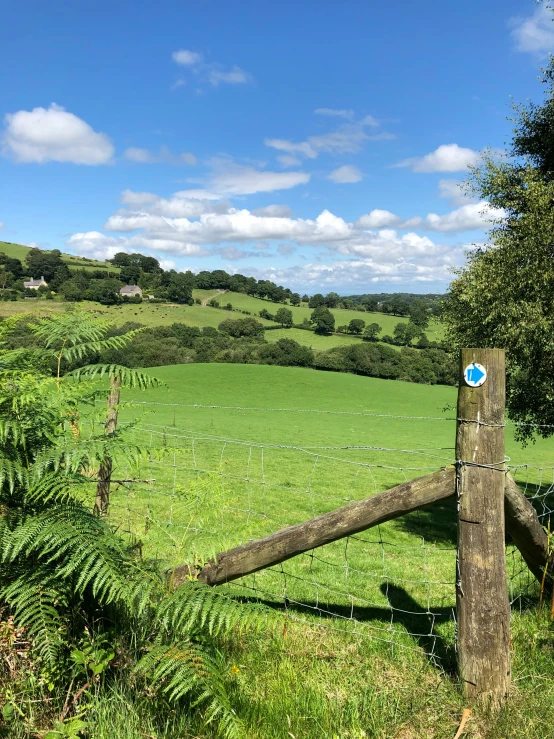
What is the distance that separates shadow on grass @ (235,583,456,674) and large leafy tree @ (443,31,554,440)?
4616mm

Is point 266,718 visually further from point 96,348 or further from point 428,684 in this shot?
point 96,348

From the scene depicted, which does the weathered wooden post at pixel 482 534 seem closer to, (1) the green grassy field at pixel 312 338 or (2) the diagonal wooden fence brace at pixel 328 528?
(2) the diagonal wooden fence brace at pixel 328 528

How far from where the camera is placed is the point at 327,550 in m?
9.33

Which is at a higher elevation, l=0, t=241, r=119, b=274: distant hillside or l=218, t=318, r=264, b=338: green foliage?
l=0, t=241, r=119, b=274: distant hillside

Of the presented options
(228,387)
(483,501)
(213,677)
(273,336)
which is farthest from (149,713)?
(273,336)

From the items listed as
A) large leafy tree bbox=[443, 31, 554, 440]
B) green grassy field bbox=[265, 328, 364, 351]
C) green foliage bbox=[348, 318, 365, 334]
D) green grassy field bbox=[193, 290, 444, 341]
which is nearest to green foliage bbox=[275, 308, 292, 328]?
green grassy field bbox=[265, 328, 364, 351]

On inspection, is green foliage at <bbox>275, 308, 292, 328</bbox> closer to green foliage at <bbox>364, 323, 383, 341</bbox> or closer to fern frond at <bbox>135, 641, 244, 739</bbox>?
green foliage at <bbox>364, 323, 383, 341</bbox>

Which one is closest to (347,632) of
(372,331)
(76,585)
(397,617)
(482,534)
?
(397,617)

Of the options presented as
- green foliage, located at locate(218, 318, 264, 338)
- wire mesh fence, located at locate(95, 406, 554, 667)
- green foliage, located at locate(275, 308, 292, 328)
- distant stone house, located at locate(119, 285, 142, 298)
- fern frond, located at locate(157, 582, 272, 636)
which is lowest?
wire mesh fence, located at locate(95, 406, 554, 667)

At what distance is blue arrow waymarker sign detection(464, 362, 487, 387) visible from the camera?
331 cm

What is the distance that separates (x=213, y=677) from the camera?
8.61 feet

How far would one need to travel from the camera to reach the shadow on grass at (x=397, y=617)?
4133 millimetres

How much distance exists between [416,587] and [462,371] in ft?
15.0

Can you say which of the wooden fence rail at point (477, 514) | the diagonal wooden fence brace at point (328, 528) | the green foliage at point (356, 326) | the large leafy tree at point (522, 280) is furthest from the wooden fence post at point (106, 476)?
the green foliage at point (356, 326)
